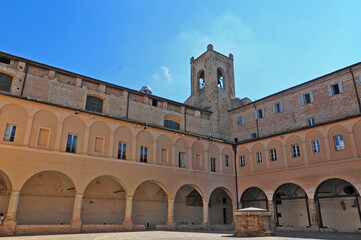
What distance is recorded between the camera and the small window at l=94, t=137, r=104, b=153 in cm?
1878

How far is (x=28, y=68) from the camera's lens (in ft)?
67.3

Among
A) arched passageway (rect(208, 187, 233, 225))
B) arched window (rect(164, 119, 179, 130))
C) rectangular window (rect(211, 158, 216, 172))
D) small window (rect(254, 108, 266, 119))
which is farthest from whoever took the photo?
small window (rect(254, 108, 266, 119))

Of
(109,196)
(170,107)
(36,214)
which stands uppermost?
(170,107)

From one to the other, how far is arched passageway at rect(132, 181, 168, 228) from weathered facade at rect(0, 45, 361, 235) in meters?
0.08

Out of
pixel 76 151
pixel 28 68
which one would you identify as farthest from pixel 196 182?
pixel 28 68

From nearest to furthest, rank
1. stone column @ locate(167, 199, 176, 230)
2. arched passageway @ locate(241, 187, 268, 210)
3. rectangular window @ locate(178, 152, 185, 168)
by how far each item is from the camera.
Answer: stone column @ locate(167, 199, 176, 230) < rectangular window @ locate(178, 152, 185, 168) < arched passageway @ locate(241, 187, 268, 210)

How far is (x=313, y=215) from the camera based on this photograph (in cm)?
1978

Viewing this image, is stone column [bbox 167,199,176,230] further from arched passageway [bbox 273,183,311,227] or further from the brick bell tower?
the brick bell tower

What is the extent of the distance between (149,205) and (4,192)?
9971mm

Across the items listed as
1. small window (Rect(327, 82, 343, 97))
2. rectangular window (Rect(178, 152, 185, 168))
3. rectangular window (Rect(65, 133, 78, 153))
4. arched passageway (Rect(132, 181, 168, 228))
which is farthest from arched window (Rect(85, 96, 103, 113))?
small window (Rect(327, 82, 343, 97))

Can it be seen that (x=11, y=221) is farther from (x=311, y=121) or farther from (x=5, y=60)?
(x=311, y=121)

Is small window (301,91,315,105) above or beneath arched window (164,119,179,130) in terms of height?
above

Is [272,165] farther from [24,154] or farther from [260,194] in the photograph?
[24,154]

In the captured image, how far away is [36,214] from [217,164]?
1398 cm
